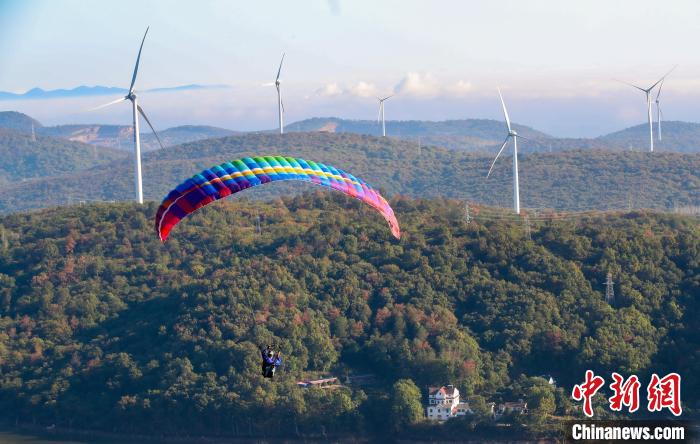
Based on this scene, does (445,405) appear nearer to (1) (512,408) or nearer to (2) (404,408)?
(2) (404,408)

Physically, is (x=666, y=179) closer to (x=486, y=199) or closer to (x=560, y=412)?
(x=486, y=199)

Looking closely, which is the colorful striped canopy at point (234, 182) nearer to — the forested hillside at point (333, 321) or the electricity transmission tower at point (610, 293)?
the forested hillside at point (333, 321)

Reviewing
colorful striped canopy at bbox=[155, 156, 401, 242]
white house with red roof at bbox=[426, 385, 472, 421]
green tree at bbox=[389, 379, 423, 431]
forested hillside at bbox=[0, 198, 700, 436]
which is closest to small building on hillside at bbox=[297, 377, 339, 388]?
forested hillside at bbox=[0, 198, 700, 436]

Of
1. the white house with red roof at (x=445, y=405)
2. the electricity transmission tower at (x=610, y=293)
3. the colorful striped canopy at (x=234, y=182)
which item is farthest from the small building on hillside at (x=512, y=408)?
the colorful striped canopy at (x=234, y=182)

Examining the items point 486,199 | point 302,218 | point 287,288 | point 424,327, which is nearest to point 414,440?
point 424,327

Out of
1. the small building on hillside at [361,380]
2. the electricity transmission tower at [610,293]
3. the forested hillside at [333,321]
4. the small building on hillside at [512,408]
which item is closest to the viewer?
the small building on hillside at [512,408]

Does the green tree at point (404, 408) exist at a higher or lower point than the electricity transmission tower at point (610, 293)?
lower
